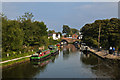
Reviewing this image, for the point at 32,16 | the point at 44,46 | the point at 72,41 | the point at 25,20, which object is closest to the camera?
the point at 25,20

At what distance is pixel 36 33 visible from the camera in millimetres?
70188

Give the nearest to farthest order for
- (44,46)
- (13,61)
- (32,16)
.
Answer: (13,61)
(32,16)
(44,46)

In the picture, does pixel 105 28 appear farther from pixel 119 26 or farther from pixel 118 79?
pixel 118 79

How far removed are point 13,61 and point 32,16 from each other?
33.7 m

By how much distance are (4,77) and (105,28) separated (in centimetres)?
5459

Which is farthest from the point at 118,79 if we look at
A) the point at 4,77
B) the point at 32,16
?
the point at 32,16

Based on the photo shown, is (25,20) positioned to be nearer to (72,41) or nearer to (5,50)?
(5,50)

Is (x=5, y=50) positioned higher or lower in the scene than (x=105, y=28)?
lower

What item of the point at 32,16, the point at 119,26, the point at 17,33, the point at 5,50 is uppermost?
the point at 32,16

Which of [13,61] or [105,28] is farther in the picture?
[105,28]

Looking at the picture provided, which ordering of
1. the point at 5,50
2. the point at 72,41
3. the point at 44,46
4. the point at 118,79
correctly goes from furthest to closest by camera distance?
the point at 72,41, the point at 44,46, the point at 5,50, the point at 118,79

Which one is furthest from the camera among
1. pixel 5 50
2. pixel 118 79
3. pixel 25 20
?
pixel 25 20

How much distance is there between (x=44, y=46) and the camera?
75875 millimetres

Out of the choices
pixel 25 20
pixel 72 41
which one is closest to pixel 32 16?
pixel 25 20
